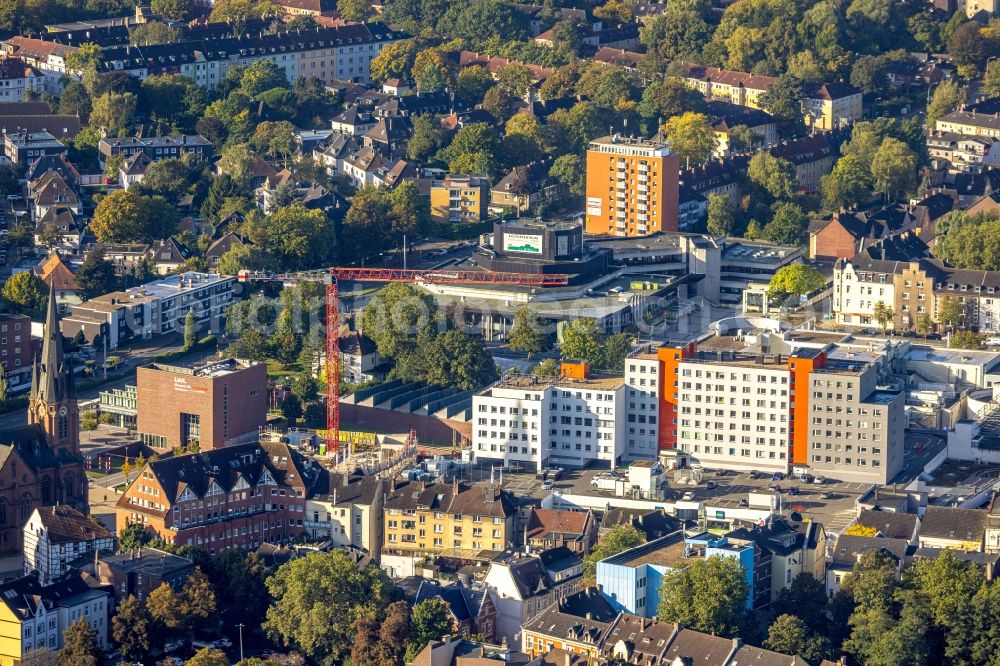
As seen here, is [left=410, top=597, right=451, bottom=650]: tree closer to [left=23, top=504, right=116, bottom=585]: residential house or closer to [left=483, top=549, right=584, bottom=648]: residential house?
[left=483, top=549, right=584, bottom=648]: residential house

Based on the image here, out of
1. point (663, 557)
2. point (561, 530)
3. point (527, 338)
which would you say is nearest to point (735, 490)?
point (561, 530)

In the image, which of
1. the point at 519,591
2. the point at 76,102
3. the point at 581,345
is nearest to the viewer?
the point at 519,591

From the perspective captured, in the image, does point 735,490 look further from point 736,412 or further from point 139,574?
point 139,574

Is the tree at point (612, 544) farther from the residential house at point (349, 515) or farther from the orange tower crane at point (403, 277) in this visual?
the orange tower crane at point (403, 277)

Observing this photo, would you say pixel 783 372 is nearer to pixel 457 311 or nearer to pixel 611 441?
pixel 611 441

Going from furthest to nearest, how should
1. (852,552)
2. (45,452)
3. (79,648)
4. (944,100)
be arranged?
(944,100) → (45,452) → (852,552) → (79,648)

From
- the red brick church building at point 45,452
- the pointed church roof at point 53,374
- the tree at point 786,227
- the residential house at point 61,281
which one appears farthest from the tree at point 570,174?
the pointed church roof at point 53,374
